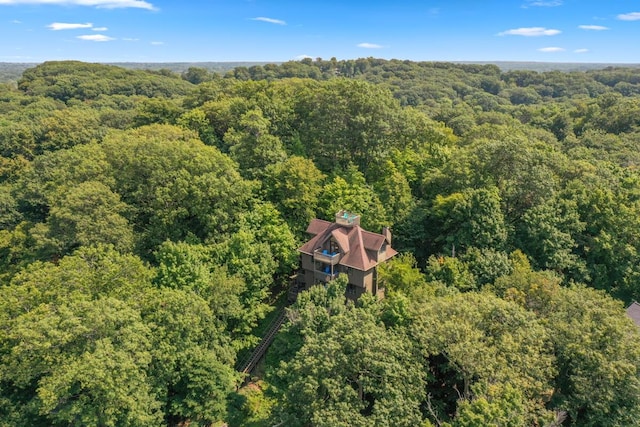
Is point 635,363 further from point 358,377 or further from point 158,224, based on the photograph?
point 158,224

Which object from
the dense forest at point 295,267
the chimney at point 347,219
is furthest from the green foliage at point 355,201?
the chimney at point 347,219

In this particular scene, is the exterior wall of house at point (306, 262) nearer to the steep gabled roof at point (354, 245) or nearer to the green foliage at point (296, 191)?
the steep gabled roof at point (354, 245)

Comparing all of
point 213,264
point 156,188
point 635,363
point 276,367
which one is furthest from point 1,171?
point 635,363

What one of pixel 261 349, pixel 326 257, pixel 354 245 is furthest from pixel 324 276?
pixel 261 349

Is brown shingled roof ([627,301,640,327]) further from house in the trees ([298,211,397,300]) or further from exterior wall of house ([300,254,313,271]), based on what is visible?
exterior wall of house ([300,254,313,271])

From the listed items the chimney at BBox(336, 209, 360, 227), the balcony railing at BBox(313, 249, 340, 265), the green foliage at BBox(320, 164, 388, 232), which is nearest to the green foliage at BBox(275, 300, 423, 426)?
the balcony railing at BBox(313, 249, 340, 265)

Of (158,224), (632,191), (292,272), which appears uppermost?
(632,191)

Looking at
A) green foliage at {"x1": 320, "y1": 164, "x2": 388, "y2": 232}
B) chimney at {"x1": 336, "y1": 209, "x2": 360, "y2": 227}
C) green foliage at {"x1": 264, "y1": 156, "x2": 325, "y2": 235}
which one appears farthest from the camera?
green foliage at {"x1": 264, "y1": 156, "x2": 325, "y2": 235}
